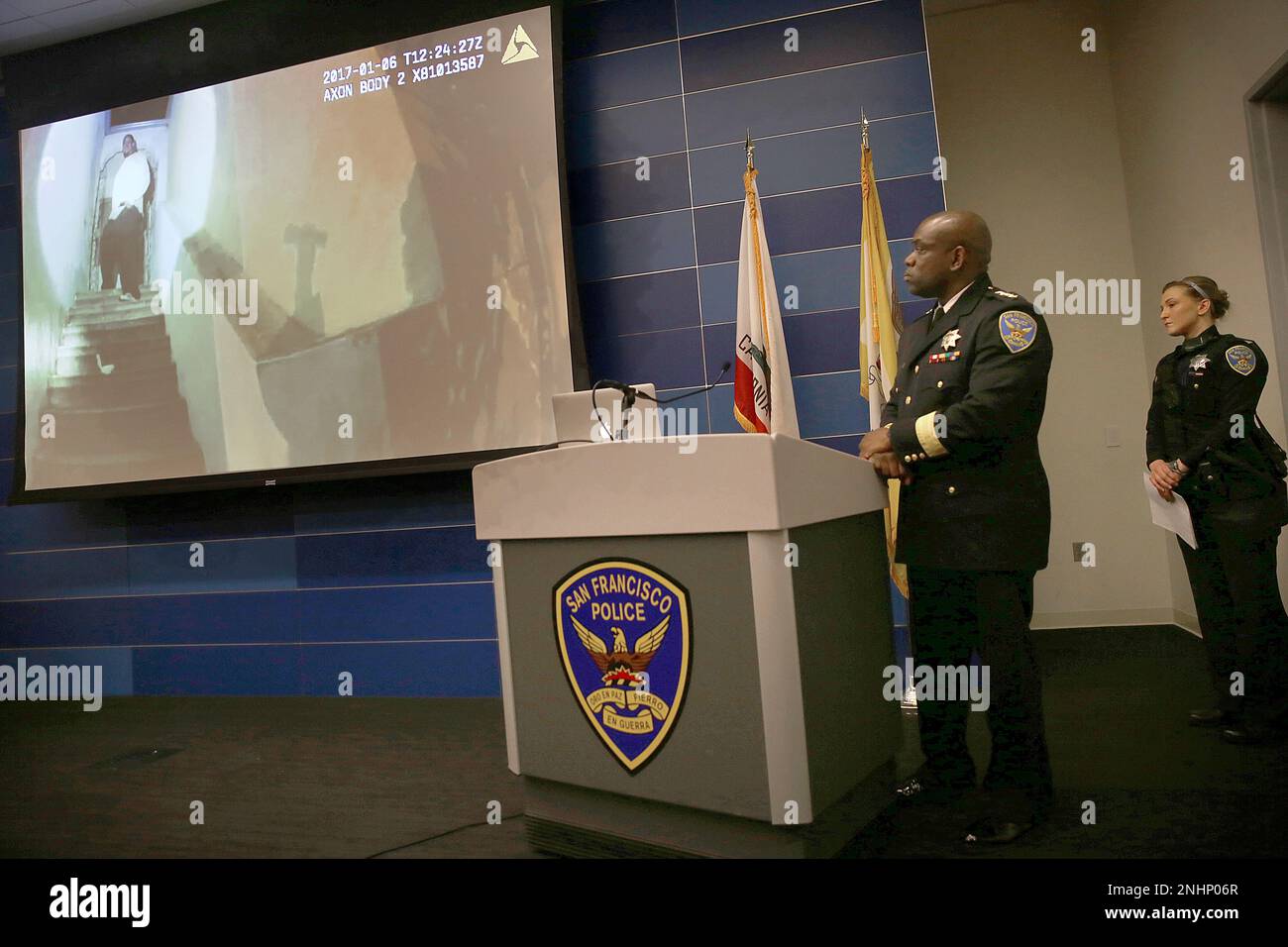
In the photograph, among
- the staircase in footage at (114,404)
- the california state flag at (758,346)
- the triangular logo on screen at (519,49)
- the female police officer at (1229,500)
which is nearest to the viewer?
the female police officer at (1229,500)

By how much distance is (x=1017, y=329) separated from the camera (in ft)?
5.63

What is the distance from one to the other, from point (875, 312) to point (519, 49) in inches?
74.8

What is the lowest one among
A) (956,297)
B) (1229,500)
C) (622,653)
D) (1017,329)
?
(622,653)

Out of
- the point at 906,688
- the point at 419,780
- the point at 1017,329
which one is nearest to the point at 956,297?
the point at 1017,329

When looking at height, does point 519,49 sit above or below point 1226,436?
above

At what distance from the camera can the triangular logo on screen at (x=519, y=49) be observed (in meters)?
3.48

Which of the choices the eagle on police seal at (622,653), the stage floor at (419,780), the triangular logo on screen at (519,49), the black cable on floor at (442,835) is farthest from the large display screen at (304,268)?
the eagle on police seal at (622,653)

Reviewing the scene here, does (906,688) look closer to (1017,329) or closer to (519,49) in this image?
(1017,329)

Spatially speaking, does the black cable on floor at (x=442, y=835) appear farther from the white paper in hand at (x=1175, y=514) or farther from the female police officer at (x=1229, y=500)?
the white paper in hand at (x=1175, y=514)

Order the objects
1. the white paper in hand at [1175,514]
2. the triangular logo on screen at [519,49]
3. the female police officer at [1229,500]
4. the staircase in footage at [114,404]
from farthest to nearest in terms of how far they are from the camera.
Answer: the staircase in footage at [114,404]
the triangular logo on screen at [519,49]
the white paper in hand at [1175,514]
the female police officer at [1229,500]

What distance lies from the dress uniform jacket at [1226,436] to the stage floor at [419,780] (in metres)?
0.70

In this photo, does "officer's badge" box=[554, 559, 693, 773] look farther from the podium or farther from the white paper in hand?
the white paper in hand

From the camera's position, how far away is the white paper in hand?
2.57 m
